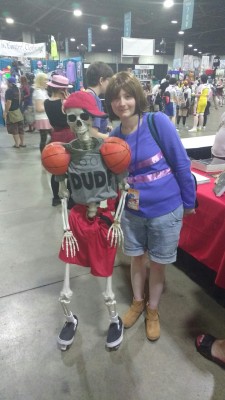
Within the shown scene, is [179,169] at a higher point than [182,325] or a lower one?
Result: higher

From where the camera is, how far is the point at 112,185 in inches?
56.6

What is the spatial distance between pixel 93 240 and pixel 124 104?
0.66 metres

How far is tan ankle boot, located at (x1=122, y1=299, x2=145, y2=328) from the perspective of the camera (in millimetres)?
1812

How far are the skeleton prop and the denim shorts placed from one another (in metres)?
0.12

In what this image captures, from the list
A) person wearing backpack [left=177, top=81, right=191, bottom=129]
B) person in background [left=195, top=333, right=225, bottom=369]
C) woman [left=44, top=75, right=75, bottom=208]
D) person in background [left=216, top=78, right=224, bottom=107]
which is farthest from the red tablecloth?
person in background [left=216, top=78, right=224, bottom=107]

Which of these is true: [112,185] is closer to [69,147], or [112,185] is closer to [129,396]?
[69,147]

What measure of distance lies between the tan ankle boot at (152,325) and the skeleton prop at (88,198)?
284 mm

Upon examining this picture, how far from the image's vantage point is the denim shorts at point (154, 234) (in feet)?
4.79

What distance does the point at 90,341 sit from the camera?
1722 mm

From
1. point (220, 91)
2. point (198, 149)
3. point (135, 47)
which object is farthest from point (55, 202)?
point (220, 91)

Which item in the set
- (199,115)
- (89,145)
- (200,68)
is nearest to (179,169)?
(89,145)

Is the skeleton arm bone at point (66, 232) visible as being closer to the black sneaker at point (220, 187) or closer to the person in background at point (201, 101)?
the black sneaker at point (220, 187)

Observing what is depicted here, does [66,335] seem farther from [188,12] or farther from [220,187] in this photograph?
[188,12]

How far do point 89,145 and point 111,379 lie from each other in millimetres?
1171
